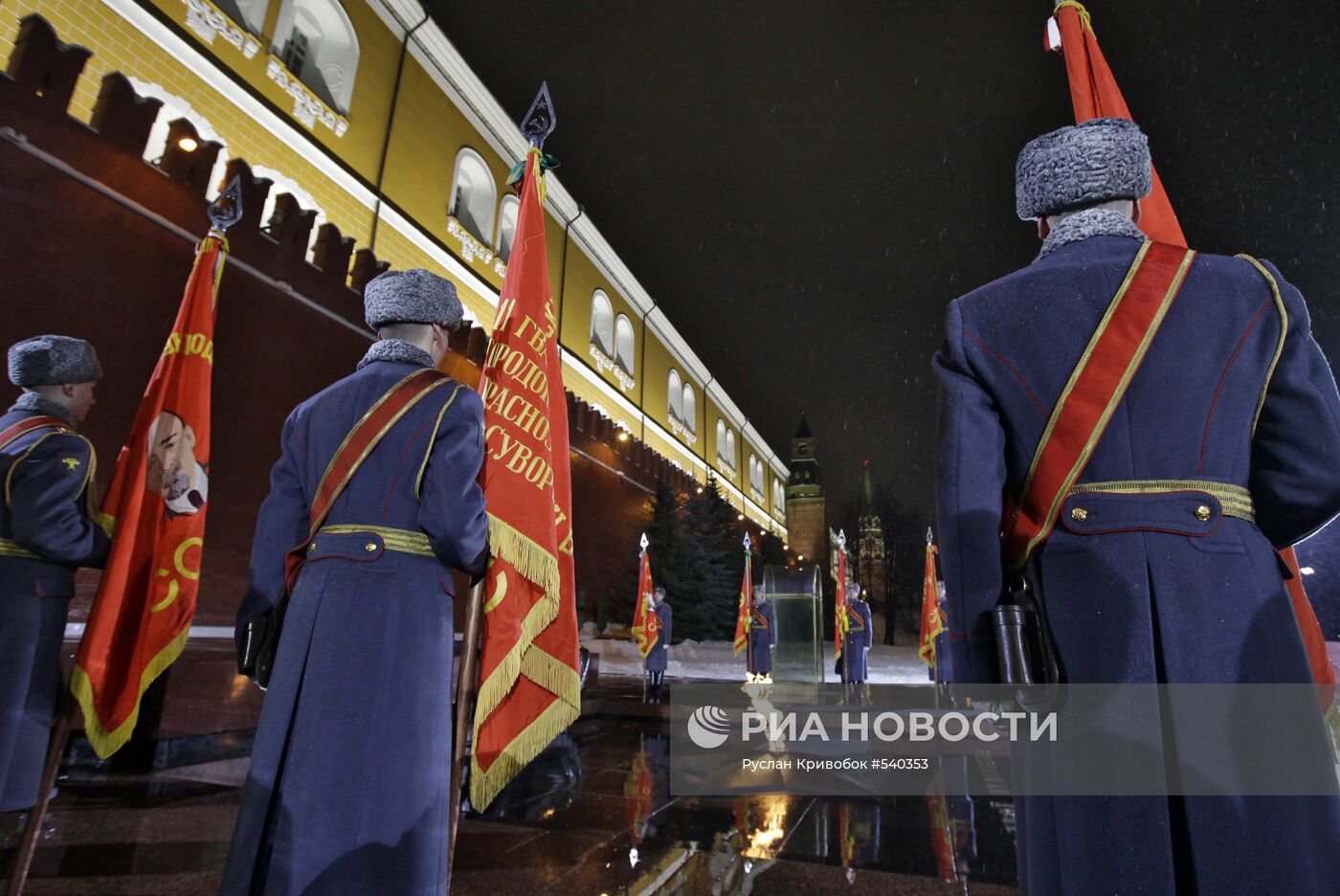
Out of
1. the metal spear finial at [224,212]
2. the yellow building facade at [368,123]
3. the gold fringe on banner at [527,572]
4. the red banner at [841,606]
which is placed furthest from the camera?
the red banner at [841,606]

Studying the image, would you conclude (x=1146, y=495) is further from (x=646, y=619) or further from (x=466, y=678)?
(x=646, y=619)

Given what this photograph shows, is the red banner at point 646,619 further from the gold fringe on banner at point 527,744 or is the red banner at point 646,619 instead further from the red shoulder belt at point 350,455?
the red shoulder belt at point 350,455

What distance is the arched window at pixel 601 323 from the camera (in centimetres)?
2156

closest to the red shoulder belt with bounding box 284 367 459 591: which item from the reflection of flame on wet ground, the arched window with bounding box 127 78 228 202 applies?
the reflection of flame on wet ground

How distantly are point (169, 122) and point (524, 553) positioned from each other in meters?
7.78

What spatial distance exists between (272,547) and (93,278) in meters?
5.71

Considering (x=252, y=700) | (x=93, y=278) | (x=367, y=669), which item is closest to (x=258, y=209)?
(x=93, y=278)

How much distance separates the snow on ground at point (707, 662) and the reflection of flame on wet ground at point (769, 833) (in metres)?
8.31

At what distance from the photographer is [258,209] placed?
7.74 meters

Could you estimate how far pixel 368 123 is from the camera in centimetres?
1241

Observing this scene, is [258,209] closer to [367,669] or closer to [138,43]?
[138,43]

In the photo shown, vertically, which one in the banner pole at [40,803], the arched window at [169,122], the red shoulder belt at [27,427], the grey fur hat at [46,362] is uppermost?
the arched window at [169,122]

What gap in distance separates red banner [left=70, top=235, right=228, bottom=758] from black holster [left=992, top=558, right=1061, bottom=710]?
3.65m

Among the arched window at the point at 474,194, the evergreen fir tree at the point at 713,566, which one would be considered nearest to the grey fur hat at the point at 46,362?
the arched window at the point at 474,194
